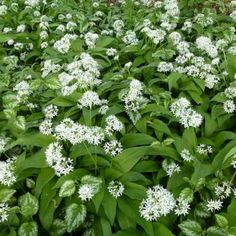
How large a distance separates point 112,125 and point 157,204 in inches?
35.0

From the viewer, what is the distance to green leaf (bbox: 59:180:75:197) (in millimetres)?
2984

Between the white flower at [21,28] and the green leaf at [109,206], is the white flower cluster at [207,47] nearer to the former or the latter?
the green leaf at [109,206]

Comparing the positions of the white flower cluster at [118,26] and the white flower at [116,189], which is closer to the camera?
the white flower at [116,189]

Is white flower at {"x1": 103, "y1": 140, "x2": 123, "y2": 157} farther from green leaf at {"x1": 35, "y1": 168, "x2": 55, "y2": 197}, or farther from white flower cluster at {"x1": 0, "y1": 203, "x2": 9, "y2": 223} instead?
white flower cluster at {"x1": 0, "y1": 203, "x2": 9, "y2": 223}

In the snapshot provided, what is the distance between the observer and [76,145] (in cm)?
336

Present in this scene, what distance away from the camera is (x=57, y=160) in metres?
3.15

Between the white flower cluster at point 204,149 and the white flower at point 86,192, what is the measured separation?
3.43 feet

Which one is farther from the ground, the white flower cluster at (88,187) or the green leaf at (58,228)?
the white flower cluster at (88,187)

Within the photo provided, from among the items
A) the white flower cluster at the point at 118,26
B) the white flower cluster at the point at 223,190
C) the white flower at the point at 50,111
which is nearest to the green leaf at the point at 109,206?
the white flower cluster at the point at 223,190

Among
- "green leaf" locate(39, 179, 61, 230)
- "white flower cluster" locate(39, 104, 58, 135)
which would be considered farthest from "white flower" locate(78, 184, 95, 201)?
"white flower cluster" locate(39, 104, 58, 135)

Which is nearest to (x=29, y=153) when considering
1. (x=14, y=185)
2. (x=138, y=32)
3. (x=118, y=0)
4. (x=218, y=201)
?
(x=14, y=185)

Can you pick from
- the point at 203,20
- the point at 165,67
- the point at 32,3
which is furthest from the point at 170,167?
the point at 32,3

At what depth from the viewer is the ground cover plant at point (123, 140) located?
3072mm

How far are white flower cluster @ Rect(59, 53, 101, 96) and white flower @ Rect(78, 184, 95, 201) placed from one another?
1257 mm
